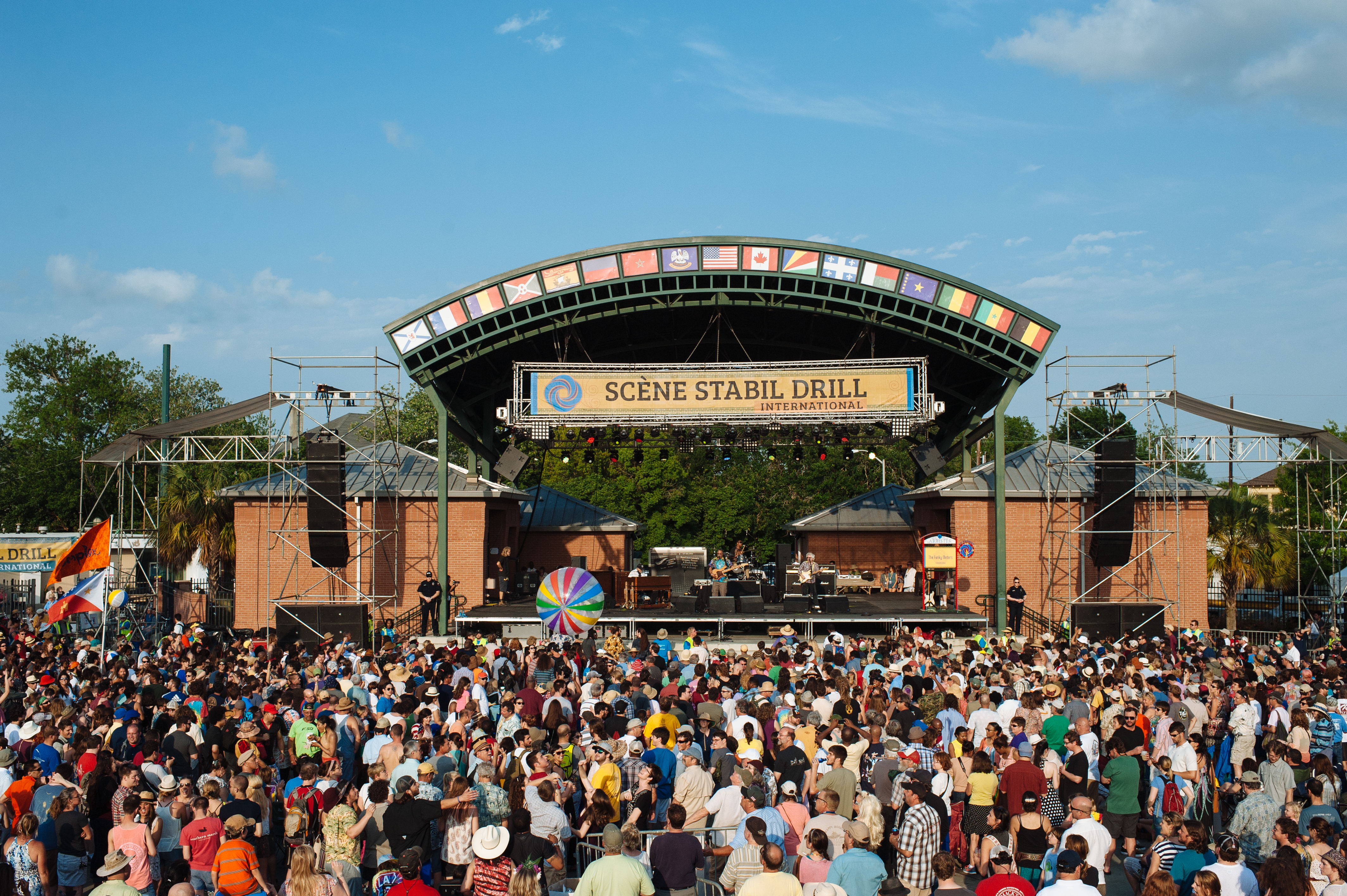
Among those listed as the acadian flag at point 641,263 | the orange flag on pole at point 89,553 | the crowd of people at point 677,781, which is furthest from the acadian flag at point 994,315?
the orange flag on pole at point 89,553

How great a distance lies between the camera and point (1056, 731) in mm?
10445

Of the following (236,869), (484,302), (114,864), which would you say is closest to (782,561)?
(484,302)

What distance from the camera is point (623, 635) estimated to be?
2519 cm

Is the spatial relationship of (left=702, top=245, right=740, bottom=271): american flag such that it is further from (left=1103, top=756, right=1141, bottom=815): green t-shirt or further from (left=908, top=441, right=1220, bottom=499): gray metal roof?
(left=1103, top=756, right=1141, bottom=815): green t-shirt

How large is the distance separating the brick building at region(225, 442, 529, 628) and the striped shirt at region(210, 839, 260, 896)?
2038 centimetres

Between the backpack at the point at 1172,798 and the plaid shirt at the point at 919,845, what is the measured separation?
11.9ft

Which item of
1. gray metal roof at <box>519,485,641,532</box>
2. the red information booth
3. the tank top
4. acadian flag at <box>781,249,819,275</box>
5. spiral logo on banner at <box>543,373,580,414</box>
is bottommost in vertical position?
the tank top

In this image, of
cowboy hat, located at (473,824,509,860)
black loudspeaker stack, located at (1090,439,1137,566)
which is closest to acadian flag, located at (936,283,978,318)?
black loudspeaker stack, located at (1090,439,1137,566)

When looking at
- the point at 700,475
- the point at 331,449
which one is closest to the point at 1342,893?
the point at 331,449

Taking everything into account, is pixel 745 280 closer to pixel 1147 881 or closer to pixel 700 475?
pixel 1147 881

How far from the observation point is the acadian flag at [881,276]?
24.8 metres

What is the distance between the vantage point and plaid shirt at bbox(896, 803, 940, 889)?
743 cm

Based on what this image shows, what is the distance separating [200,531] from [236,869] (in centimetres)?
2911

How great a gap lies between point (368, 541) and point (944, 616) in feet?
49.3
